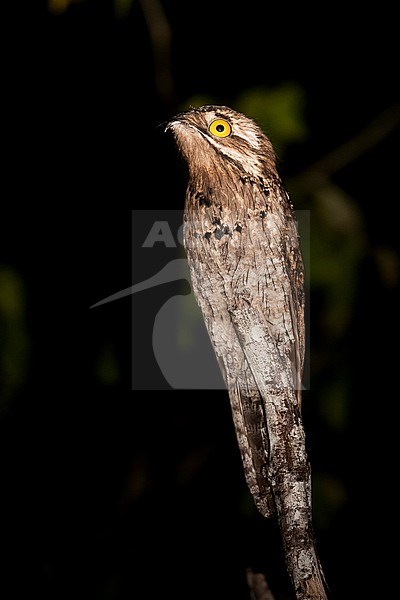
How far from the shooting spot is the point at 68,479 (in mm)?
2078

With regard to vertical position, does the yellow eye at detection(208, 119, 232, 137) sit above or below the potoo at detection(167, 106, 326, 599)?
above

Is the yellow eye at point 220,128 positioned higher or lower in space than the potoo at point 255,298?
higher

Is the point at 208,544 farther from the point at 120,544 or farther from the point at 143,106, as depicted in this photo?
the point at 143,106

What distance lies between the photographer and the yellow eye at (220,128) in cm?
79

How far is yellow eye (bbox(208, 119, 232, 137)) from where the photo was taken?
790 mm

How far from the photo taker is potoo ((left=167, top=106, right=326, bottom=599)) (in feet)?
2.49

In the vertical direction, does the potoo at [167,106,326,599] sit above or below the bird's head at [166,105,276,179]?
below

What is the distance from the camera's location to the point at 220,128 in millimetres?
792

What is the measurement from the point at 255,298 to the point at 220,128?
25cm

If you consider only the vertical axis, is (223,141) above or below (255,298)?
above

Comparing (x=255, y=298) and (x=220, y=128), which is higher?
(x=220, y=128)

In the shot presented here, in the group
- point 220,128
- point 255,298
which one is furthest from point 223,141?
point 255,298

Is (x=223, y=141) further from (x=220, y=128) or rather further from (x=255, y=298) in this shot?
(x=255, y=298)

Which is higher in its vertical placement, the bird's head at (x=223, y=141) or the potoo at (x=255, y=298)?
the bird's head at (x=223, y=141)
